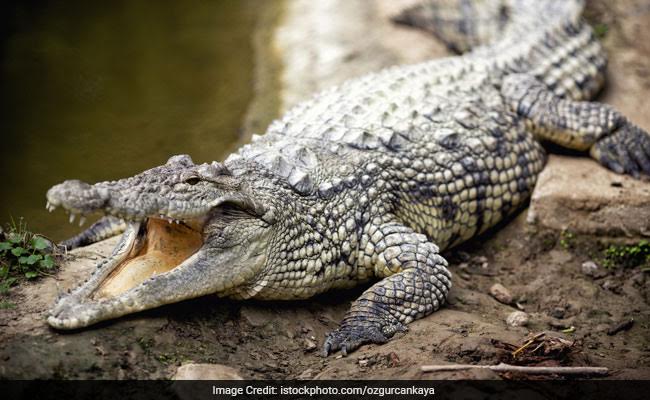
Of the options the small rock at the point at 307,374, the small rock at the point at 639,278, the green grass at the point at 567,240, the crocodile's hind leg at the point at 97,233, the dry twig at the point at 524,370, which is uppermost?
the crocodile's hind leg at the point at 97,233

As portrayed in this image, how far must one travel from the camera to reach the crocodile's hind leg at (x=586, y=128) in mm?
5223

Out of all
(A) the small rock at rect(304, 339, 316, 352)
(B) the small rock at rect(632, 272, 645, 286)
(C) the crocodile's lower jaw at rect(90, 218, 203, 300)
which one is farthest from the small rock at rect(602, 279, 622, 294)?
(C) the crocodile's lower jaw at rect(90, 218, 203, 300)

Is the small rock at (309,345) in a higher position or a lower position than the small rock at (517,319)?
higher

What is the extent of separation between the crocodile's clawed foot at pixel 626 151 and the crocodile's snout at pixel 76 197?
3.98 metres

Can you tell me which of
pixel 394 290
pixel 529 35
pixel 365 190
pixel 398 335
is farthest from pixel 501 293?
pixel 529 35

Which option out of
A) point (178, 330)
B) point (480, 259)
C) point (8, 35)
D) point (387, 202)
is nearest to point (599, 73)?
point (480, 259)

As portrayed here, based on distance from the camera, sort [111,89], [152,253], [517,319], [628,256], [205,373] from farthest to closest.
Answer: [111,89], [628,256], [517,319], [152,253], [205,373]

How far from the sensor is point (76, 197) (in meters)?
3.03

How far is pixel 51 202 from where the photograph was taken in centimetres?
303

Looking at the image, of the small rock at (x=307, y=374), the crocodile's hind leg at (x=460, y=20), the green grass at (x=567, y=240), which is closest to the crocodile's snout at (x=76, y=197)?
the small rock at (x=307, y=374)

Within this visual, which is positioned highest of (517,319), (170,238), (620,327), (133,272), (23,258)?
(23,258)

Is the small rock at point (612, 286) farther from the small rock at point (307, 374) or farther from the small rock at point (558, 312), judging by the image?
the small rock at point (307, 374)

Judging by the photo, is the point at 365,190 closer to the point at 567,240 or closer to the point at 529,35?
the point at 567,240

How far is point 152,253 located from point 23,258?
0.78 metres
